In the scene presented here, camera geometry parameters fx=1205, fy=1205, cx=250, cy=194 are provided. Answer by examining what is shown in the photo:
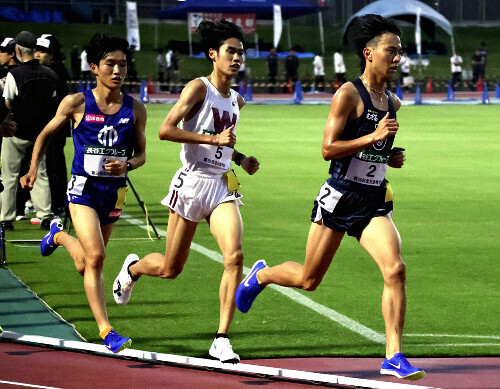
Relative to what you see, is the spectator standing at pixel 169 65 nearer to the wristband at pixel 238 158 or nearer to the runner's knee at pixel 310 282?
the wristband at pixel 238 158

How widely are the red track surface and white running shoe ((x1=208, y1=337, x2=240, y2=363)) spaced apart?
0.15m

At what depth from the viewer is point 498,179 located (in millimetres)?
20594

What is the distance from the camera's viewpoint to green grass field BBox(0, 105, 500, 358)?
859cm

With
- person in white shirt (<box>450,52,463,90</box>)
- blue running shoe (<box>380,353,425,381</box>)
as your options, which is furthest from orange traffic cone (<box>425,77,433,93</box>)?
blue running shoe (<box>380,353,425,381</box>)

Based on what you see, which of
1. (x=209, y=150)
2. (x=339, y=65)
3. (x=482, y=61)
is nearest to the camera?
(x=209, y=150)

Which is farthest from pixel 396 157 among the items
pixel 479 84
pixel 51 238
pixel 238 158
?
pixel 479 84

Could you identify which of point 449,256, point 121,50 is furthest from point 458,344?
point 449,256

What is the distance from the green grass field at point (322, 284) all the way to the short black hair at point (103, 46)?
1.99 m

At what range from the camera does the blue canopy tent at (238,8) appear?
5503cm

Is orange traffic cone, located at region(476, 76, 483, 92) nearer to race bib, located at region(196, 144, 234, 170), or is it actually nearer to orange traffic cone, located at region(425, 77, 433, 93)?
orange traffic cone, located at region(425, 77, 433, 93)

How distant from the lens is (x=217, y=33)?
26.7 feet

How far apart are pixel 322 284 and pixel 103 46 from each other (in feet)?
12.3

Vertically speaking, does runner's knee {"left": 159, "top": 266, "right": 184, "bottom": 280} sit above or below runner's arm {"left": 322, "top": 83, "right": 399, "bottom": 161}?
below

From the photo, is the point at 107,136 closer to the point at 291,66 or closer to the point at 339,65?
the point at 339,65
